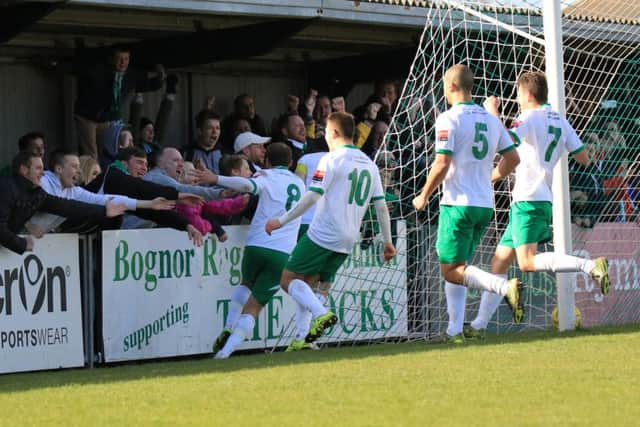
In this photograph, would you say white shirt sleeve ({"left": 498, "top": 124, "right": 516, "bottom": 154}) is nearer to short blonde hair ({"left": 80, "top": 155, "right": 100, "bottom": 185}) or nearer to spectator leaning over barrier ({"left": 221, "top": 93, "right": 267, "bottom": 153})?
short blonde hair ({"left": 80, "top": 155, "right": 100, "bottom": 185})

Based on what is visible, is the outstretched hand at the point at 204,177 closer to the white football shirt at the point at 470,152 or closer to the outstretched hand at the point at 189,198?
the outstretched hand at the point at 189,198

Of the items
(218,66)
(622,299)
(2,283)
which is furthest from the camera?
(218,66)

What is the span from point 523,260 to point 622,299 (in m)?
4.11

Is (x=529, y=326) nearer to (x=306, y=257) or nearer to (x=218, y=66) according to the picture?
(x=306, y=257)

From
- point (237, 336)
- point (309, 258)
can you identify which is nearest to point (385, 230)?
point (309, 258)

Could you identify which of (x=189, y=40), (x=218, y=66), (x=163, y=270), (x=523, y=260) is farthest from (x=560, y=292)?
(x=218, y=66)

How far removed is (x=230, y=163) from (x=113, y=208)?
1.50 meters

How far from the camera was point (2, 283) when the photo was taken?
992 centimetres

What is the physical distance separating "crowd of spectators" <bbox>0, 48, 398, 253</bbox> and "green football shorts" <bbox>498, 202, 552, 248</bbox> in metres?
2.34

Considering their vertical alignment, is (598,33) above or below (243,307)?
above

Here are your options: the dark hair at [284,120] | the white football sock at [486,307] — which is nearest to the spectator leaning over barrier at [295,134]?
the dark hair at [284,120]

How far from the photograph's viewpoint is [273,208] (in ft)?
36.8

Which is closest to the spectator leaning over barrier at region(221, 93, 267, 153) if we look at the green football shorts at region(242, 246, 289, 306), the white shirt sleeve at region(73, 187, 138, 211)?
the green football shorts at region(242, 246, 289, 306)

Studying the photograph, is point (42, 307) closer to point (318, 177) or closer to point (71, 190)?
Result: point (71, 190)
